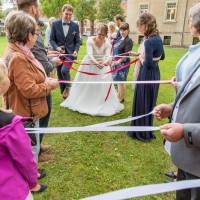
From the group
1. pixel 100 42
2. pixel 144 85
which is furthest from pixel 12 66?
pixel 100 42

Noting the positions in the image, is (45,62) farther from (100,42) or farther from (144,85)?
(100,42)

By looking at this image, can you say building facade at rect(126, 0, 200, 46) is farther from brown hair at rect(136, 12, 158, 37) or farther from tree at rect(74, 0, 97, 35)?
brown hair at rect(136, 12, 158, 37)

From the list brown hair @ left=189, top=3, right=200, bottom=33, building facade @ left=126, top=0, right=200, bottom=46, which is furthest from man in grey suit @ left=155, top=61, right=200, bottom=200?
building facade @ left=126, top=0, right=200, bottom=46

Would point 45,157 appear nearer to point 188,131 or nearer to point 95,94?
point 95,94

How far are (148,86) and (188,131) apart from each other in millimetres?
2593

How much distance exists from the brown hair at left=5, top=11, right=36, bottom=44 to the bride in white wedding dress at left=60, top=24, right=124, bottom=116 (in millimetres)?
3006

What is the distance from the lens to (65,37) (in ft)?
20.6

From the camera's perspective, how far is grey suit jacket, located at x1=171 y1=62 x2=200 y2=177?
1580mm

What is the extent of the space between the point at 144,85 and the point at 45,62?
1.81 metres

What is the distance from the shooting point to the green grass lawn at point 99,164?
3004 mm

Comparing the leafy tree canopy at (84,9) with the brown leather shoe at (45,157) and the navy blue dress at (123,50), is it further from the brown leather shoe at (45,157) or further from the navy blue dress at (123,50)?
the brown leather shoe at (45,157)

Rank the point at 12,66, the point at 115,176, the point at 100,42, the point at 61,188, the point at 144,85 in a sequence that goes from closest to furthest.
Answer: the point at 12,66 < the point at 61,188 < the point at 115,176 < the point at 144,85 < the point at 100,42

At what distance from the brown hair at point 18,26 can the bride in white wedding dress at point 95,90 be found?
3.01 metres

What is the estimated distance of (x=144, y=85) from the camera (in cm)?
410
